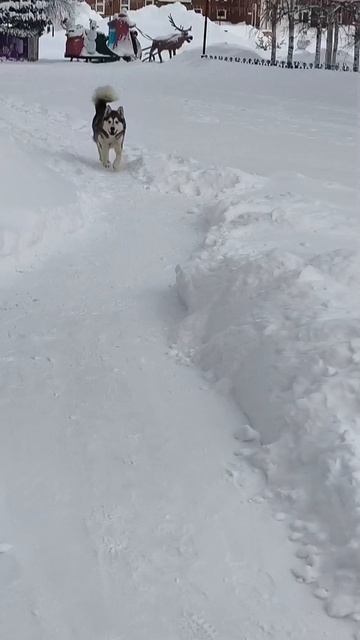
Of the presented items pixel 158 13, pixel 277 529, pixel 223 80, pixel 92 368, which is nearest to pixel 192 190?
pixel 92 368

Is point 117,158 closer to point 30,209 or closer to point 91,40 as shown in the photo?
point 30,209

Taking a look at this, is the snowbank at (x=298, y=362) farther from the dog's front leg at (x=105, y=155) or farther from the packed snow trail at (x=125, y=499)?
the dog's front leg at (x=105, y=155)

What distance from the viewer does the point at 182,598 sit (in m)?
3.31

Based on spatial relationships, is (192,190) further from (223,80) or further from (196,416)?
(223,80)

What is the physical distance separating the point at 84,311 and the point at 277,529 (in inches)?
120

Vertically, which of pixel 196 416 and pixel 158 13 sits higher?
pixel 158 13

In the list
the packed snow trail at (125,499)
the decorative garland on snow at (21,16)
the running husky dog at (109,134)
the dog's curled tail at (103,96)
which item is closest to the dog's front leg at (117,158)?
the running husky dog at (109,134)

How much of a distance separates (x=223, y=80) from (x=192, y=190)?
16.3 m

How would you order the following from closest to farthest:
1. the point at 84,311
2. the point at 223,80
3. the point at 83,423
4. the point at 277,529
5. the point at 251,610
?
the point at 251,610 → the point at 277,529 → the point at 83,423 → the point at 84,311 → the point at 223,80

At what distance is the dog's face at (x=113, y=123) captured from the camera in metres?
11.8

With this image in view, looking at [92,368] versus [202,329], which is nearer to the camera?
[92,368]

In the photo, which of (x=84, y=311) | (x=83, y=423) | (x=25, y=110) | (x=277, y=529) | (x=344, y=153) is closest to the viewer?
(x=277, y=529)

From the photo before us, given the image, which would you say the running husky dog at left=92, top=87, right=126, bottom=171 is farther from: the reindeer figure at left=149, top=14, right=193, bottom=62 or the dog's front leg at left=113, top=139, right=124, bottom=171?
the reindeer figure at left=149, top=14, right=193, bottom=62

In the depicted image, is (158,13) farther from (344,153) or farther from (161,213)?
(161,213)
